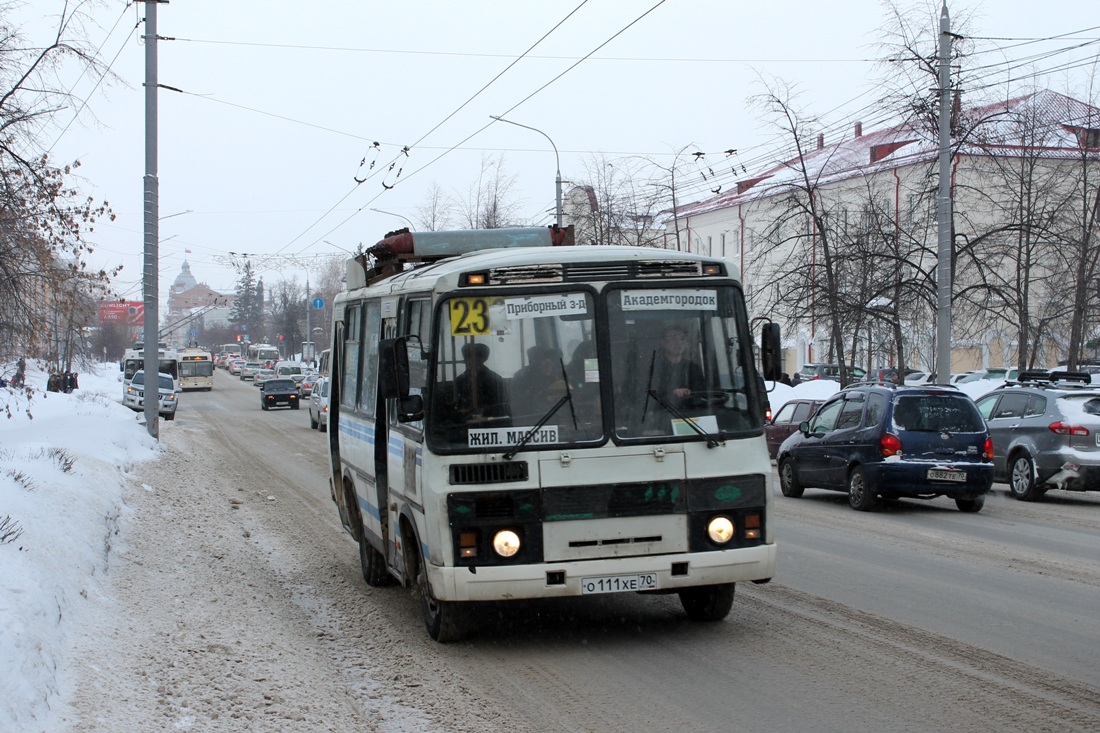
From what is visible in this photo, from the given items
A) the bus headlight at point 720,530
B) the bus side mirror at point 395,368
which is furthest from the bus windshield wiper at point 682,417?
the bus side mirror at point 395,368

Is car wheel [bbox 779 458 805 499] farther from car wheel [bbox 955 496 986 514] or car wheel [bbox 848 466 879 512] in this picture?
car wheel [bbox 955 496 986 514]

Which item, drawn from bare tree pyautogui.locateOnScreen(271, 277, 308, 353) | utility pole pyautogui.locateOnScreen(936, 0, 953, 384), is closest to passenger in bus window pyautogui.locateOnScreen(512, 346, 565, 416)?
utility pole pyautogui.locateOnScreen(936, 0, 953, 384)

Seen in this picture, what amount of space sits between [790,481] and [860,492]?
7.64ft

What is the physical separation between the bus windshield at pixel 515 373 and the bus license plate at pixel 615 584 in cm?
85

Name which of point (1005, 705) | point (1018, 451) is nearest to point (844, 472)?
point (1018, 451)

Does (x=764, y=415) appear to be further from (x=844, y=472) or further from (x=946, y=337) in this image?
(x=946, y=337)

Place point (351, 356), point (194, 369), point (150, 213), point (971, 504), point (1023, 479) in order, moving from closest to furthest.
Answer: point (351, 356) → point (971, 504) → point (1023, 479) → point (150, 213) → point (194, 369)

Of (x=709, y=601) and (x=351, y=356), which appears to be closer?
(x=709, y=601)

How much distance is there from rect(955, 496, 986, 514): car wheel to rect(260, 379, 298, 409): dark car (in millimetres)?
40240

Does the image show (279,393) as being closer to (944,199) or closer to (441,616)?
(944,199)

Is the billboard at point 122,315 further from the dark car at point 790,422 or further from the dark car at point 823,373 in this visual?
the dark car at point 790,422

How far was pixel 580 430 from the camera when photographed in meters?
7.32

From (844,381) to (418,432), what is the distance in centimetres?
2717

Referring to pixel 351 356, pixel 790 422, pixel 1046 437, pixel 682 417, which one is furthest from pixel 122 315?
pixel 682 417
